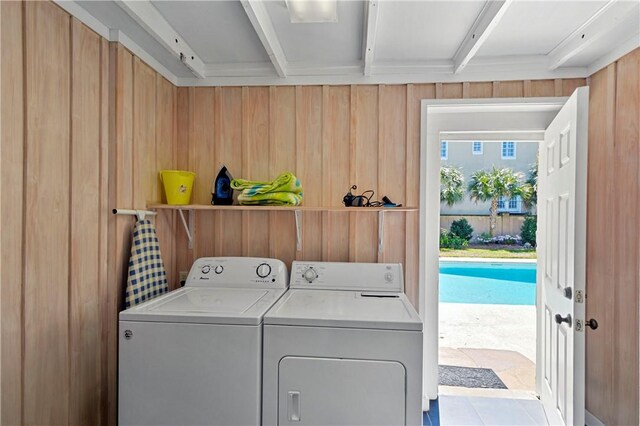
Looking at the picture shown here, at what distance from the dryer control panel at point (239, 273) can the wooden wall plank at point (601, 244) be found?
6.23 feet

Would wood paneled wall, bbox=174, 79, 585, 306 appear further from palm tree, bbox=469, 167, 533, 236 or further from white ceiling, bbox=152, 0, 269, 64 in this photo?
palm tree, bbox=469, 167, 533, 236

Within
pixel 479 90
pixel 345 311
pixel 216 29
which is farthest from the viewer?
pixel 479 90

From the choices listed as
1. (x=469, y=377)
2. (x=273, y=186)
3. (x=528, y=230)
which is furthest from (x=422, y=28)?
(x=528, y=230)

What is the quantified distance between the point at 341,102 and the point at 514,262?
6.83 metres

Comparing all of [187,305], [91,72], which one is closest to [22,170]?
[91,72]

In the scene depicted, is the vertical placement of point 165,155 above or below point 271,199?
above

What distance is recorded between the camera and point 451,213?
31.4 feet

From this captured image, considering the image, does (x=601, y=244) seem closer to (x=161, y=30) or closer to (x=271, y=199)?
(x=271, y=199)

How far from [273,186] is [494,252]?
8.43 m

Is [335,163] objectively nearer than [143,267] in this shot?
No

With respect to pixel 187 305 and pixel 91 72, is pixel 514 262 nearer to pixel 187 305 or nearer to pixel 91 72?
pixel 187 305

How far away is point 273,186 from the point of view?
2016mm

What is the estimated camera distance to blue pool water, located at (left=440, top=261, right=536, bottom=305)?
617 cm

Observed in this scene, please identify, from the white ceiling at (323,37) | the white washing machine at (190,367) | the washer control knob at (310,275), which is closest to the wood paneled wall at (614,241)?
the white ceiling at (323,37)
